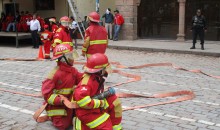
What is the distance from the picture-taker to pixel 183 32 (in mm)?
19016

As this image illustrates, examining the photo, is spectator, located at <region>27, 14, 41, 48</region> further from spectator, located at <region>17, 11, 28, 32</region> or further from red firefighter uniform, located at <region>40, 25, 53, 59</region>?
red firefighter uniform, located at <region>40, 25, 53, 59</region>

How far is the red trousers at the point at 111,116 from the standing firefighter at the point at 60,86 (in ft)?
2.47

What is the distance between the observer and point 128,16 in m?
20.0

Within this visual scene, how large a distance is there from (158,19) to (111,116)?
16.4m

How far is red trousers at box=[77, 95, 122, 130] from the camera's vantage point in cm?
475

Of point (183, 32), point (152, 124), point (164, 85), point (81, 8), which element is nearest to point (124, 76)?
point (164, 85)

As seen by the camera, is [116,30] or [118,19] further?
[116,30]

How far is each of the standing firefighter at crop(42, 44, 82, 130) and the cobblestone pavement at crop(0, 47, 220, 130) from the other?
1.17 ft

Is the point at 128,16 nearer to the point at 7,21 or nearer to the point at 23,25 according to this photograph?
the point at 23,25

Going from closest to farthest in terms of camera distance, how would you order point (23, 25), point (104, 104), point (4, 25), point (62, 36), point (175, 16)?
point (104, 104), point (62, 36), point (175, 16), point (23, 25), point (4, 25)

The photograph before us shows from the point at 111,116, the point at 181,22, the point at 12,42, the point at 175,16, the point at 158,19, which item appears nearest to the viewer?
the point at 111,116

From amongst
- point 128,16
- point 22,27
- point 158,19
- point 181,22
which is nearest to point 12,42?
point 22,27

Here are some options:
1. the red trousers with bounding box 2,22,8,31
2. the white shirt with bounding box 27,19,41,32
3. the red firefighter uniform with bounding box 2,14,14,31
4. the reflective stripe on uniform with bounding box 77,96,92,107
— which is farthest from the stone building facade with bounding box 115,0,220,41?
the reflective stripe on uniform with bounding box 77,96,92,107

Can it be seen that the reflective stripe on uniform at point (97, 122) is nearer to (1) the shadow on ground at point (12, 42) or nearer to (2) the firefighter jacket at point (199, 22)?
(2) the firefighter jacket at point (199, 22)
